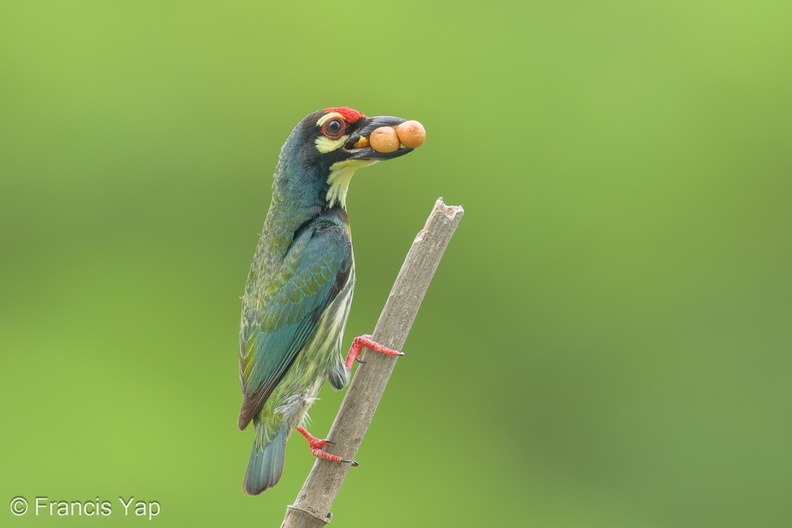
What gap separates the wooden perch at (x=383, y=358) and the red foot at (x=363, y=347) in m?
0.02

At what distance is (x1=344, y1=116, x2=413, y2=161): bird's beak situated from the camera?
10.2 feet

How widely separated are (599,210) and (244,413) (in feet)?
10.3

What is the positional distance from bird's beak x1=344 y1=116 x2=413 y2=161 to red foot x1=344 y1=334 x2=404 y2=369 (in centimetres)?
51

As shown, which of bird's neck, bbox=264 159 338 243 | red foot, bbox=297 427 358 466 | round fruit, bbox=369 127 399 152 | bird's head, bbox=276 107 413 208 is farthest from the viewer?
bird's neck, bbox=264 159 338 243

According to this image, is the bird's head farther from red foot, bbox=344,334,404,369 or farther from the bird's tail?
the bird's tail

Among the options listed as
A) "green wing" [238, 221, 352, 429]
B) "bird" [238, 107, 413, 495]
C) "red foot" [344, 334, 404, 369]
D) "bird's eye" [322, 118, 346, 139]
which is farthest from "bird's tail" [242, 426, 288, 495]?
"bird's eye" [322, 118, 346, 139]

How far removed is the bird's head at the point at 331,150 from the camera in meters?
3.19

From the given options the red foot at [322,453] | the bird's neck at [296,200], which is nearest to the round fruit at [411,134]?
the bird's neck at [296,200]

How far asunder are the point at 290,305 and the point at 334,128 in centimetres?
53

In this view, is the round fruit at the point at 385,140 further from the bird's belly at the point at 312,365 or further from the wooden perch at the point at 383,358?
the bird's belly at the point at 312,365

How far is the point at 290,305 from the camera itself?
320 centimetres

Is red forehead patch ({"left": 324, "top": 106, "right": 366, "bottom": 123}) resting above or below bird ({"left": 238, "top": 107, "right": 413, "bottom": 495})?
above

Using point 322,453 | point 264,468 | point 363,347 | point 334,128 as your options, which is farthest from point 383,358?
point 334,128

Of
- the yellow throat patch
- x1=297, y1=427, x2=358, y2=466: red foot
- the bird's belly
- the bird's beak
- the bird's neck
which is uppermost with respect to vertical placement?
the bird's beak
